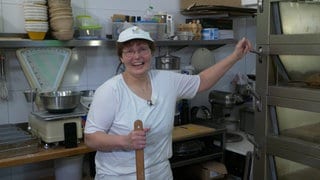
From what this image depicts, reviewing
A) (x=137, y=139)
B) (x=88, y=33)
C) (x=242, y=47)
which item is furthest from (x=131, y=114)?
(x=88, y=33)

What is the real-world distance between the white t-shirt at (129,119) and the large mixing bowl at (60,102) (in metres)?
0.53

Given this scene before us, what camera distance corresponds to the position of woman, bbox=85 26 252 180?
1.46 m

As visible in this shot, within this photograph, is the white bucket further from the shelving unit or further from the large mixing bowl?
the shelving unit

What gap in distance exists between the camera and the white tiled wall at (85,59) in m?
2.25

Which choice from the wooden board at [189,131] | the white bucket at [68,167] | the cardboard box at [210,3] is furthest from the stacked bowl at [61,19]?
the cardboard box at [210,3]

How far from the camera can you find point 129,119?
1.49 m

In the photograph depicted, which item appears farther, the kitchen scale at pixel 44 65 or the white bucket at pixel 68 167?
the kitchen scale at pixel 44 65

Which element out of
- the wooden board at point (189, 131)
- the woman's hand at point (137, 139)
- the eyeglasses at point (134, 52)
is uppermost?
the eyeglasses at point (134, 52)

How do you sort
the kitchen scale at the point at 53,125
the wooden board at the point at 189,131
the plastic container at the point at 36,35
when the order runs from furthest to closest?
the wooden board at the point at 189,131, the plastic container at the point at 36,35, the kitchen scale at the point at 53,125

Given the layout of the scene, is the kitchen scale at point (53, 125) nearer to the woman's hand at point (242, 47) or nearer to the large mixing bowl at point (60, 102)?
the large mixing bowl at point (60, 102)

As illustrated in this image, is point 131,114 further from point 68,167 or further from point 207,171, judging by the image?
point 207,171

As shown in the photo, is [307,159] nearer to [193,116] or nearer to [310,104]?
[310,104]

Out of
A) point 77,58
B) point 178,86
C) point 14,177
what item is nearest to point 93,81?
point 77,58

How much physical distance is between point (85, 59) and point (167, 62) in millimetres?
586
